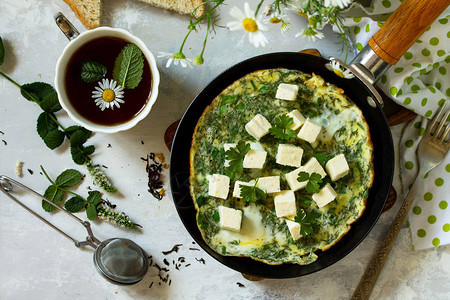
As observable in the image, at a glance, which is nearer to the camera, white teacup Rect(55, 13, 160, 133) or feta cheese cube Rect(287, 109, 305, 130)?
feta cheese cube Rect(287, 109, 305, 130)

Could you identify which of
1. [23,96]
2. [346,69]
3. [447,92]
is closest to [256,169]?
[346,69]

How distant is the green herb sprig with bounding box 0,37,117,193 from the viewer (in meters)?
2.84

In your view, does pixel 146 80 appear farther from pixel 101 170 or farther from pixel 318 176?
pixel 318 176

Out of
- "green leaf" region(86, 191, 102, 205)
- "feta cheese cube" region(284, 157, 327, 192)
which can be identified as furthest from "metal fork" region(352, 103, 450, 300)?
"green leaf" region(86, 191, 102, 205)

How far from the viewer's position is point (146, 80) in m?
2.66

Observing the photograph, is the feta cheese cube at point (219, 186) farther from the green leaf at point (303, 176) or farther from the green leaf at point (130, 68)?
the green leaf at point (130, 68)

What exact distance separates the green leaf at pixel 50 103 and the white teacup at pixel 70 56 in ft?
Result: 0.77

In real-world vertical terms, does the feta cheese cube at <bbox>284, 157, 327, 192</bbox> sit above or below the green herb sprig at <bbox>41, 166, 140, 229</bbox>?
below

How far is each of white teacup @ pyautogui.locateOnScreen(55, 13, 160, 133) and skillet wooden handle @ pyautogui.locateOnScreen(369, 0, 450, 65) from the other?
1215 mm

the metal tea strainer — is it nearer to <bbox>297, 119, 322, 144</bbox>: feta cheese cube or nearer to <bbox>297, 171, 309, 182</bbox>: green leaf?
<bbox>297, 171, 309, 182</bbox>: green leaf

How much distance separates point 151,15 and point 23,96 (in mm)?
943

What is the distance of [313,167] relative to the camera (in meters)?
2.50

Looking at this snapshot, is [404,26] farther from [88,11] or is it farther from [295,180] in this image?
[88,11]

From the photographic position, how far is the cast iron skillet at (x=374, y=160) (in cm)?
265
